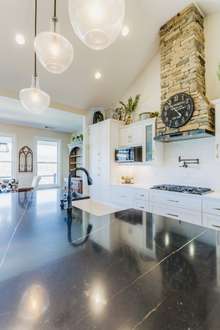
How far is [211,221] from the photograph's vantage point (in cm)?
264

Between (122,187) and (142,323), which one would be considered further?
(122,187)

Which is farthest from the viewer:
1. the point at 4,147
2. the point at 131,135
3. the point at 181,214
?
the point at 4,147

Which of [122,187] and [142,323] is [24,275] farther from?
[122,187]

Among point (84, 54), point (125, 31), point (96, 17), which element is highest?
point (125, 31)

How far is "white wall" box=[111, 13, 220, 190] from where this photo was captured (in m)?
3.34

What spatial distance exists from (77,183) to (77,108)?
2300mm

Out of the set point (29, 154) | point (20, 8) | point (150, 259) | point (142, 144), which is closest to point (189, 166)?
point (142, 144)

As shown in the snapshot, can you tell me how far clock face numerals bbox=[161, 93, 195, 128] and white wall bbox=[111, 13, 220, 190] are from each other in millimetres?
505

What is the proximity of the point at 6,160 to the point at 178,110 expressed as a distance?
6228mm

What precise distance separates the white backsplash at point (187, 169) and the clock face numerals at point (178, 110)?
57 cm

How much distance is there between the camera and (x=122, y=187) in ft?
13.5

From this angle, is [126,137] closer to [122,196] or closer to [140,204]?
[122,196]

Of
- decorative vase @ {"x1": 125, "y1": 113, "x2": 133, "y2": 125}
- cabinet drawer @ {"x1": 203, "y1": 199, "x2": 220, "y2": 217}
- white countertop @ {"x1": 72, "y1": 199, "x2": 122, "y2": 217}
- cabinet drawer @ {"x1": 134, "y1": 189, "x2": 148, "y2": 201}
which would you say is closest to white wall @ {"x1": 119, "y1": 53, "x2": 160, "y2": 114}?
decorative vase @ {"x1": 125, "y1": 113, "x2": 133, "y2": 125}

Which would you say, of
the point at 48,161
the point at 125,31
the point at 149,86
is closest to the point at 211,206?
the point at 149,86
